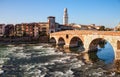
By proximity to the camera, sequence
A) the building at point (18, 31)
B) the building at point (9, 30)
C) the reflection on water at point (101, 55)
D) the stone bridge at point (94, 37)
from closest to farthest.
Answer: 1. the stone bridge at point (94, 37)
2. the reflection on water at point (101, 55)
3. the building at point (18, 31)
4. the building at point (9, 30)

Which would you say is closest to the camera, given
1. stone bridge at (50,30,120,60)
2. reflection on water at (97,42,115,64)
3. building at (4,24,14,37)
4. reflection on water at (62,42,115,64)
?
stone bridge at (50,30,120,60)

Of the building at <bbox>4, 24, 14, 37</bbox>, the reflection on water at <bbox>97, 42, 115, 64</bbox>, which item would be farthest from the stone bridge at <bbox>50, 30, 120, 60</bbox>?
the building at <bbox>4, 24, 14, 37</bbox>

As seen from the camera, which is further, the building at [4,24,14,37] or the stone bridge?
the building at [4,24,14,37]

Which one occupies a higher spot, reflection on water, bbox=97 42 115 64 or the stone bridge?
the stone bridge

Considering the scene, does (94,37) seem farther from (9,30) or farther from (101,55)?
(9,30)

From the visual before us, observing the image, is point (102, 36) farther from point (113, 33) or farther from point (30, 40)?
point (30, 40)

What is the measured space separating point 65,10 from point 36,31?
33.3m

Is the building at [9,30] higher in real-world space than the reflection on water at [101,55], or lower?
higher

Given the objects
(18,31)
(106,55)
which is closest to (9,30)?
(18,31)

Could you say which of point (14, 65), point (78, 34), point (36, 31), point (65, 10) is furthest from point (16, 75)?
point (65, 10)

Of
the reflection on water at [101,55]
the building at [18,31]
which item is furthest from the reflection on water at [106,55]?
the building at [18,31]

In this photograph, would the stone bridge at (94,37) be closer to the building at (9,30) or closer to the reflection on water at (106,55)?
the reflection on water at (106,55)

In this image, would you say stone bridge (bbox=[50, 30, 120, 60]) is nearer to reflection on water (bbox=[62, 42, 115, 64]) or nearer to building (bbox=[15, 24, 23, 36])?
reflection on water (bbox=[62, 42, 115, 64])

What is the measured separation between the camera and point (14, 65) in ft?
90.6
